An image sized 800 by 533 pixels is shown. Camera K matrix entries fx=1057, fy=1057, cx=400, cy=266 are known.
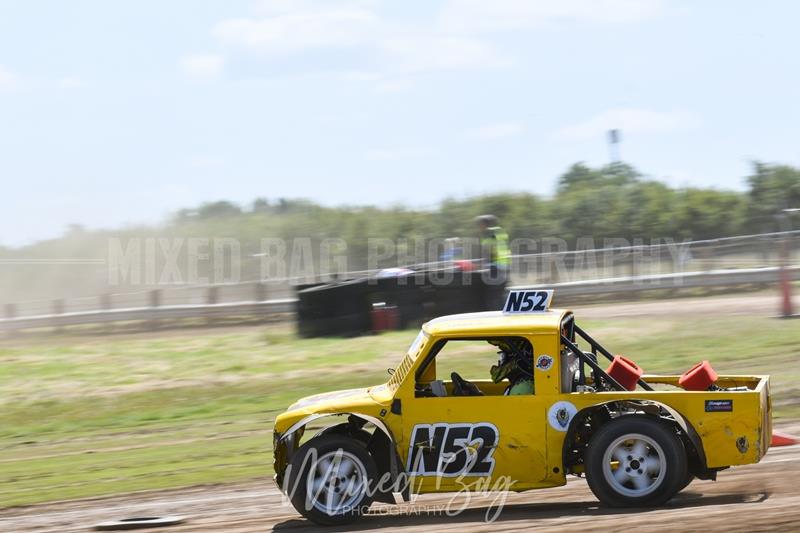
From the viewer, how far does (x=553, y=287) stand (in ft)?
82.9

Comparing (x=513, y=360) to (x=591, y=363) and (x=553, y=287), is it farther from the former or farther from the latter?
(x=553, y=287)

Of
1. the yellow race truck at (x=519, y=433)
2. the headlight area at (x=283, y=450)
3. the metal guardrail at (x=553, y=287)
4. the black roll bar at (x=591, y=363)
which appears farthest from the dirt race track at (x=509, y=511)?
the metal guardrail at (x=553, y=287)

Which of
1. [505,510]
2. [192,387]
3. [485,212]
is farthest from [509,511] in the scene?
[485,212]

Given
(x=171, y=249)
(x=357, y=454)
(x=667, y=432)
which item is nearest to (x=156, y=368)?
(x=357, y=454)

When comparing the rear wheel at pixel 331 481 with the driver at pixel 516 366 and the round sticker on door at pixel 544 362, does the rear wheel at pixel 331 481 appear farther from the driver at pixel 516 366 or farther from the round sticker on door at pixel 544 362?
the round sticker on door at pixel 544 362

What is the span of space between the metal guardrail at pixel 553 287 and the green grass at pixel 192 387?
2.41m

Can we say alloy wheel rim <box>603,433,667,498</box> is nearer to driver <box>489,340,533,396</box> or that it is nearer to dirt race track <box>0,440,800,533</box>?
dirt race track <box>0,440,800,533</box>

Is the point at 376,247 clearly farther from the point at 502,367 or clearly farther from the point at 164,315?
the point at 502,367

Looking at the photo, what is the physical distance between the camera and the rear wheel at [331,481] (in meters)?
7.57

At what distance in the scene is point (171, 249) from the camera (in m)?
39.7

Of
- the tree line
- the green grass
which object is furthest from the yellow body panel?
the tree line

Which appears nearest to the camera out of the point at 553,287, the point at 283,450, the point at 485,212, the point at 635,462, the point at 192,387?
the point at 635,462

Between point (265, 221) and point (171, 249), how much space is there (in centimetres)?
398

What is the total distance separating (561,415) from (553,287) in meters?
18.1
